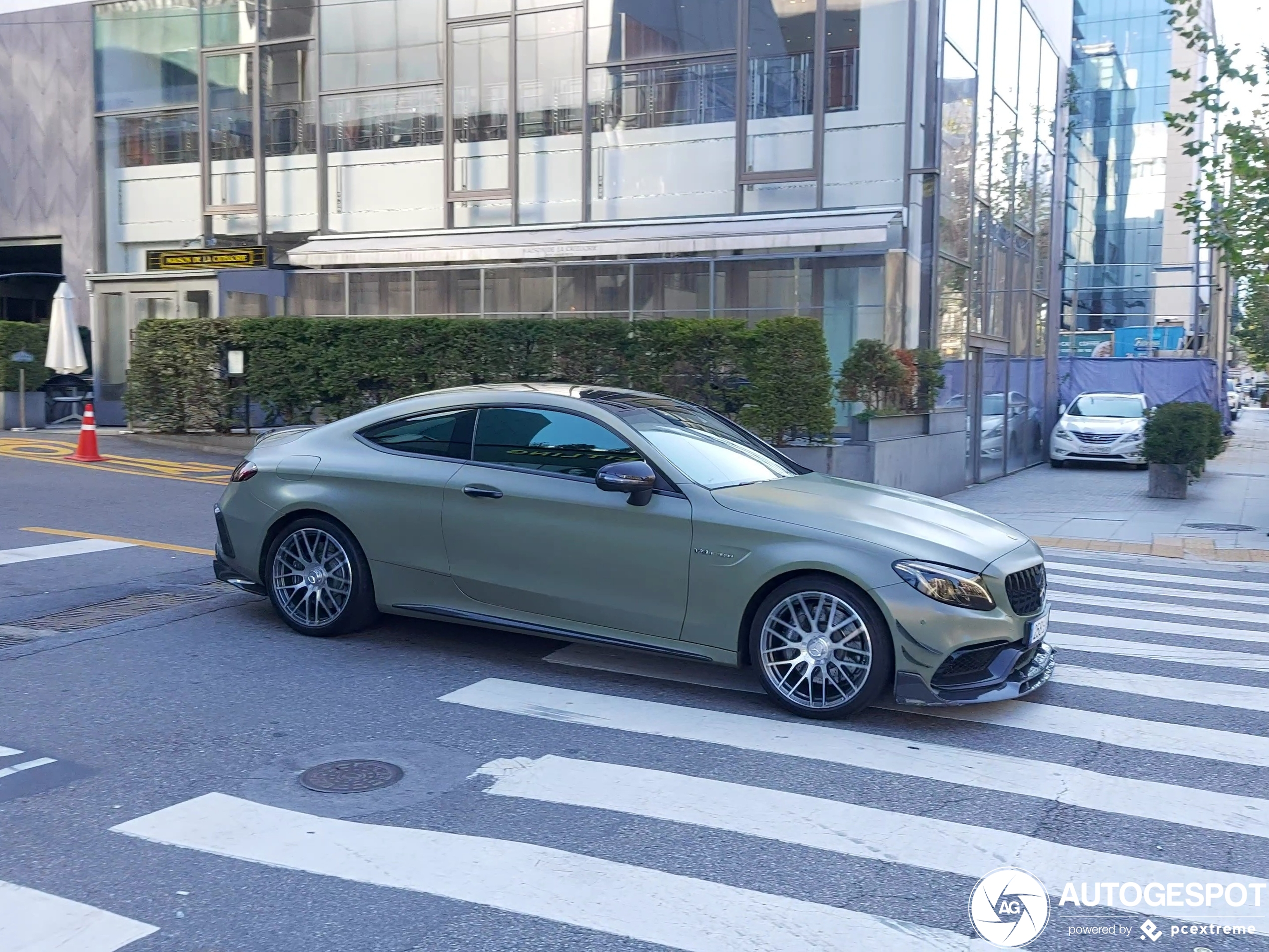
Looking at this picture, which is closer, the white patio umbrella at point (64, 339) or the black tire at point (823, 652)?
the black tire at point (823, 652)

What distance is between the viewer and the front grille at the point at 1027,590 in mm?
5992

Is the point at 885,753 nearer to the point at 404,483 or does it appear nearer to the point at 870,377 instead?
the point at 404,483

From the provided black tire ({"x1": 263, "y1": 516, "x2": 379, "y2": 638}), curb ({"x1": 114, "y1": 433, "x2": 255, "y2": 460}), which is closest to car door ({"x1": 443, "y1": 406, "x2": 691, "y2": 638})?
black tire ({"x1": 263, "y1": 516, "x2": 379, "y2": 638})

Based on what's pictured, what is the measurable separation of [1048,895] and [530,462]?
3.71 meters

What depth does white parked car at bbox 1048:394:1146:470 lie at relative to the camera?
2389 cm

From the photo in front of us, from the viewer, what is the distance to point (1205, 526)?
1489 cm

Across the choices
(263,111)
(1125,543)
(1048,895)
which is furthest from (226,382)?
(1048,895)

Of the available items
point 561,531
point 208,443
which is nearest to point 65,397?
point 208,443

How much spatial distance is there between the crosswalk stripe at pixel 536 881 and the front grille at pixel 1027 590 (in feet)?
8.17

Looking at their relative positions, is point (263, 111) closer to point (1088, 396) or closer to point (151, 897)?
point (1088, 396)

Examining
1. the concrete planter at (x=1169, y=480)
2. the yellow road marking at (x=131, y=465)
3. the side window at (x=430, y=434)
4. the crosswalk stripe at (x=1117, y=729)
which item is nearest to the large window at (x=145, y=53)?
the yellow road marking at (x=131, y=465)

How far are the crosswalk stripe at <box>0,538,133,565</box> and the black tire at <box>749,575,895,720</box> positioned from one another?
20.8 ft

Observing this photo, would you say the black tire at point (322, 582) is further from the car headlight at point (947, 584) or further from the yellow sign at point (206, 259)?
the yellow sign at point (206, 259)

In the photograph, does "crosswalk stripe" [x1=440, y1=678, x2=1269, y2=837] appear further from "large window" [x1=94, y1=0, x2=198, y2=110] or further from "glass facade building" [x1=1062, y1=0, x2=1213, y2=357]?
"glass facade building" [x1=1062, y1=0, x2=1213, y2=357]
